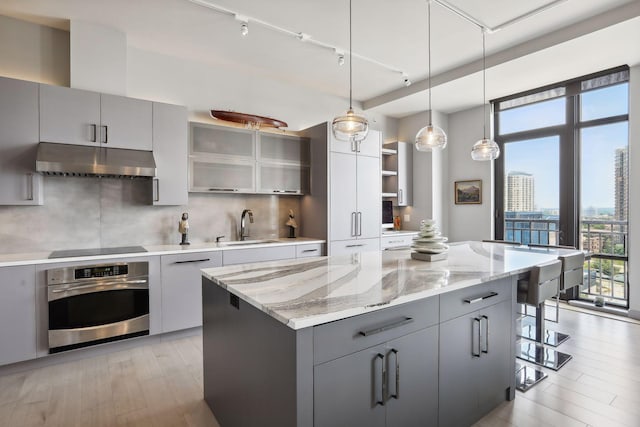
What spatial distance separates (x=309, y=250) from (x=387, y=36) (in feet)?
8.52

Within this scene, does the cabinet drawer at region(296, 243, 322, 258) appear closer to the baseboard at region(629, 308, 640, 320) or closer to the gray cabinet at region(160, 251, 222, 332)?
the gray cabinet at region(160, 251, 222, 332)

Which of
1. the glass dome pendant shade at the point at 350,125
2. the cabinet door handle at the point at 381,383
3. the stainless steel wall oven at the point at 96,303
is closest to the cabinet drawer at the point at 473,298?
the cabinet door handle at the point at 381,383

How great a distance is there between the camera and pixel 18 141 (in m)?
2.76

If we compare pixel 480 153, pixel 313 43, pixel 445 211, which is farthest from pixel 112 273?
pixel 445 211

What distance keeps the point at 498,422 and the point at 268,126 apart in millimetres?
3829

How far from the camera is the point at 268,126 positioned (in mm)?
4348

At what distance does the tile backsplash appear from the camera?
10.1 ft

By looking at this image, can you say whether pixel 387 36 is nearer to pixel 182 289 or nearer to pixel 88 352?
pixel 182 289

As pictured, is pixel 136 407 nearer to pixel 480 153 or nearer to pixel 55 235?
pixel 55 235

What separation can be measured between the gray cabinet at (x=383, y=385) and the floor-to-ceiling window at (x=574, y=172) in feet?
12.9

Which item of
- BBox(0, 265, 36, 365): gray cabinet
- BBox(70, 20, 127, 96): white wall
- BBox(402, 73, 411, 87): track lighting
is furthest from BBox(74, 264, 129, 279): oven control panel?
BBox(402, 73, 411, 87): track lighting

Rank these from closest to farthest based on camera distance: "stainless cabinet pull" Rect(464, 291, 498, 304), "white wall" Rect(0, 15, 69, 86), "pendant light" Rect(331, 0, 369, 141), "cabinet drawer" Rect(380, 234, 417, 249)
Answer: "stainless cabinet pull" Rect(464, 291, 498, 304), "pendant light" Rect(331, 0, 369, 141), "white wall" Rect(0, 15, 69, 86), "cabinet drawer" Rect(380, 234, 417, 249)

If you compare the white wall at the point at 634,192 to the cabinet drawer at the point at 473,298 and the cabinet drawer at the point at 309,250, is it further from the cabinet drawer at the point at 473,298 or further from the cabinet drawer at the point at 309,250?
the cabinet drawer at the point at 309,250

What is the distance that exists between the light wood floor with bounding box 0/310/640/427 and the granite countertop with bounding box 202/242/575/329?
0.90 meters
